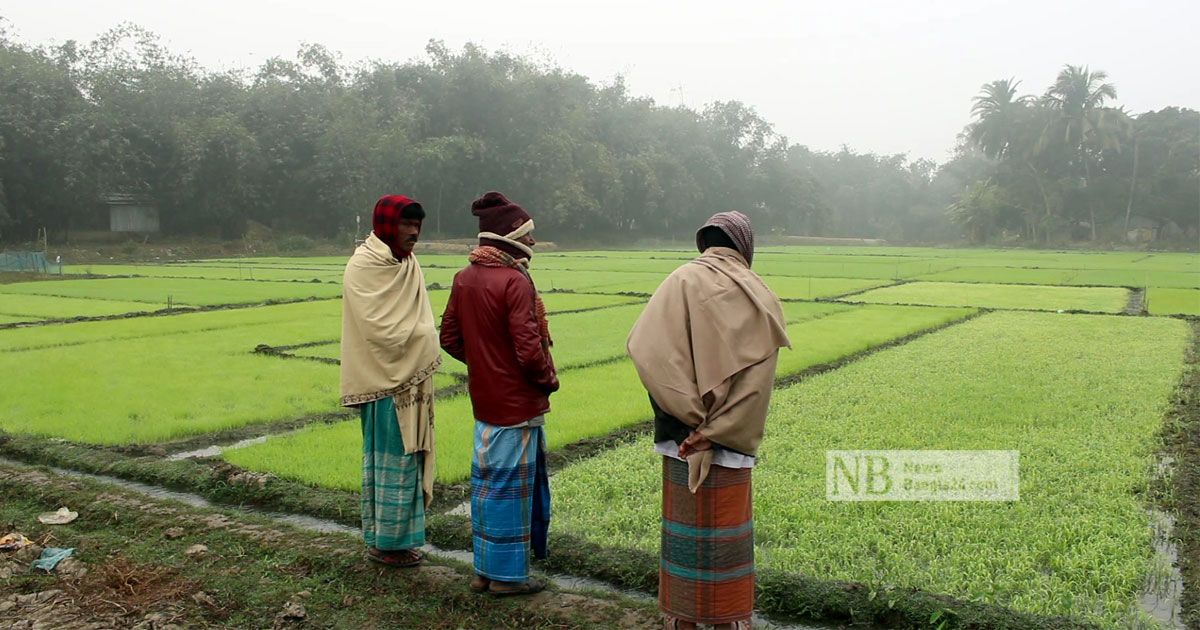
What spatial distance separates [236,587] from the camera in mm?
3896

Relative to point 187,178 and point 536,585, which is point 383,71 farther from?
point 536,585

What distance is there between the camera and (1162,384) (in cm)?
889

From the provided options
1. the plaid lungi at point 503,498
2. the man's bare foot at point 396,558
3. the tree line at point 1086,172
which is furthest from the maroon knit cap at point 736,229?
the tree line at point 1086,172

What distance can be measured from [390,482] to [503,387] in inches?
29.0

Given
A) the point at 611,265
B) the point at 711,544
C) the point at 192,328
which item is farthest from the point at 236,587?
the point at 611,265

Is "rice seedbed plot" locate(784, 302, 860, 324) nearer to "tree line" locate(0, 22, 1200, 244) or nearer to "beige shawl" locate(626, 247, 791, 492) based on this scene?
"beige shawl" locate(626, 247, 791, 492)

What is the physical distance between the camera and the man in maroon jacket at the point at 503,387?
3.67m

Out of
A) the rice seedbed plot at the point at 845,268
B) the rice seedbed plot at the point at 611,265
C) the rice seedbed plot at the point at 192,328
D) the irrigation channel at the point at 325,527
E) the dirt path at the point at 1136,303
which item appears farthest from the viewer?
the rice seedbed plot at the point at 611,265

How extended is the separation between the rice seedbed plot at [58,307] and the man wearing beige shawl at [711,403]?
14.2 meters

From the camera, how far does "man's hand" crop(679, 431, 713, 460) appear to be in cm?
300

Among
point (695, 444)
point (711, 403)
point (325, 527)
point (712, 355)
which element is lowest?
point (325, 527)

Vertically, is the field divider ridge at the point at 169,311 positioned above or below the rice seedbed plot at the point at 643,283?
below

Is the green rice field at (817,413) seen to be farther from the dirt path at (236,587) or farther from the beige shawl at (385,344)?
the beige shawl at (385,344)

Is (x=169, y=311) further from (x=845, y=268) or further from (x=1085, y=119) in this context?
(x=1085, y=119)
